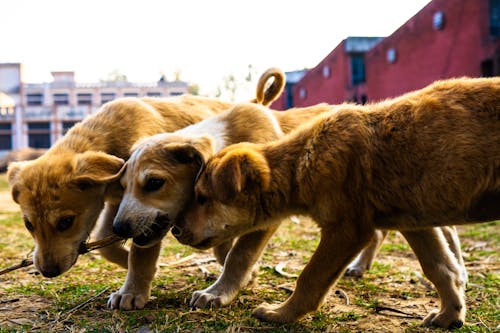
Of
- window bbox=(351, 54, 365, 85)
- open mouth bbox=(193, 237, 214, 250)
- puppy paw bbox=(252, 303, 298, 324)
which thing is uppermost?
window bbox=(351, 54, 365, 85)

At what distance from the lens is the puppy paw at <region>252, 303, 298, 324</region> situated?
3.55 metres

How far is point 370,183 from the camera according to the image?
3557 millimetres

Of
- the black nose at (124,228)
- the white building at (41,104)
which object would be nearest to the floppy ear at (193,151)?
the black nose at (124,228)

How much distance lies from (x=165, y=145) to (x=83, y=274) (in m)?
2.17

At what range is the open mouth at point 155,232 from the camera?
3.74 meters

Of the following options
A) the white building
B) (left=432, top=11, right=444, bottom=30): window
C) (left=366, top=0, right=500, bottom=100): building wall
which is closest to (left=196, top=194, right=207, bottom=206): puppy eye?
(left=366, top=0, right=500, bottom=100): building wall

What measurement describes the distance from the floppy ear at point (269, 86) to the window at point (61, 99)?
44.3 metres

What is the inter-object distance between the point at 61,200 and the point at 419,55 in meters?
13.9

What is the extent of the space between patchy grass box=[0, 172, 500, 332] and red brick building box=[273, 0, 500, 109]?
24.8ft

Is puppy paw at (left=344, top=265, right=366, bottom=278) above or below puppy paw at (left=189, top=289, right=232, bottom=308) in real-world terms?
below

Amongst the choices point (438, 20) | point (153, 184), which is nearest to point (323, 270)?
point (153, 184)

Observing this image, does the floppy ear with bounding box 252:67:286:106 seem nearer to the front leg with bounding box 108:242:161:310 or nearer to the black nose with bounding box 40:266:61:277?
the front leg with bounding box 108:242:161:310

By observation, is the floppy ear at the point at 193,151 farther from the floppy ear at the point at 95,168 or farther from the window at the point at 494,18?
the window at the point at 494,18

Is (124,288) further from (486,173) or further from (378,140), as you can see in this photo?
(486,173)
